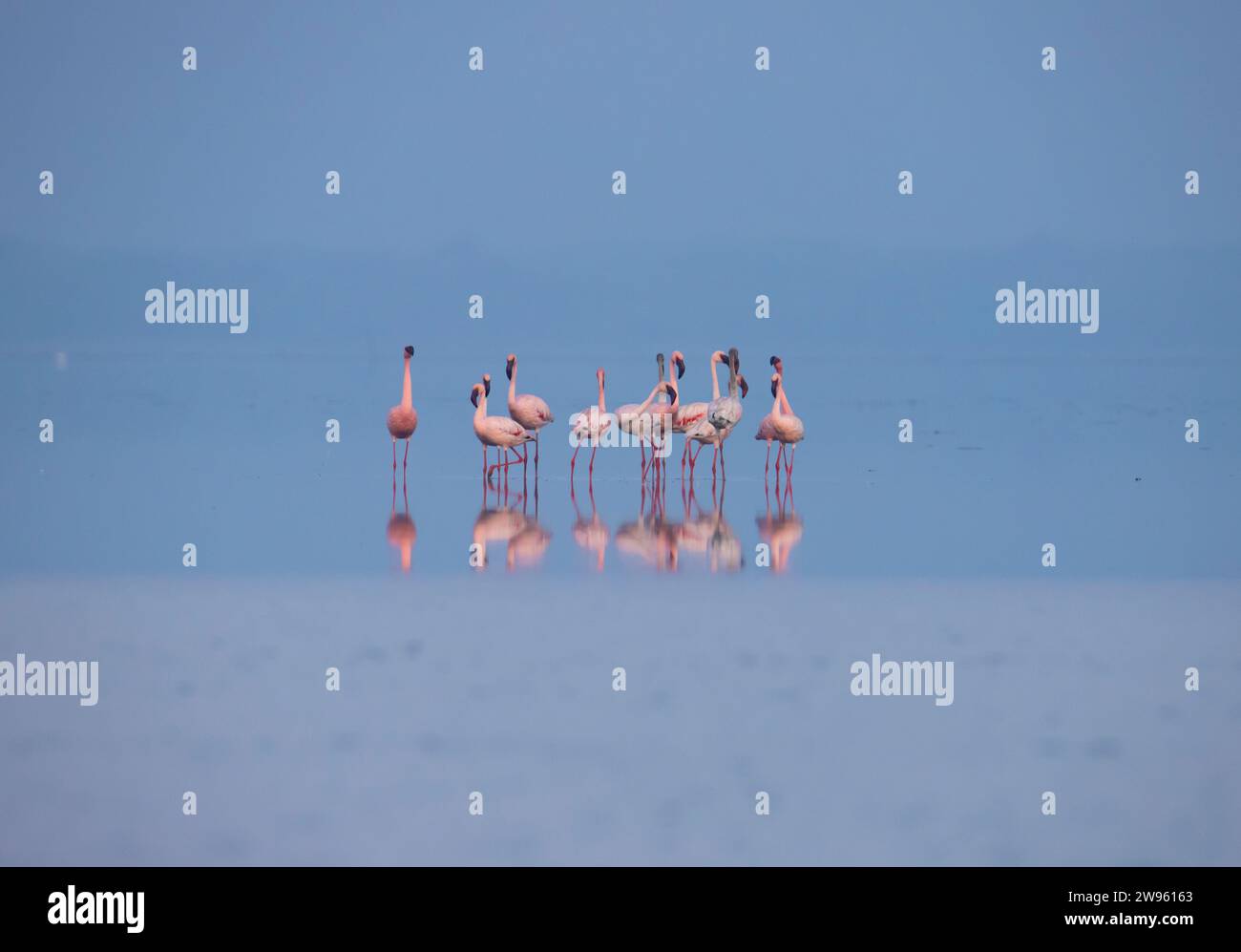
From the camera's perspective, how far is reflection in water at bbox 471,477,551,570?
12273 mm

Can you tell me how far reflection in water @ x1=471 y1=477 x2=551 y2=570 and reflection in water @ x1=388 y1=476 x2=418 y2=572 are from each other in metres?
0.44

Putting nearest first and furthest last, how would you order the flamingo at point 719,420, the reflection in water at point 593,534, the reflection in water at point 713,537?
the reflection in water at point 713,537, the reflection in water at point 593,534, the flamingo at point 719,420

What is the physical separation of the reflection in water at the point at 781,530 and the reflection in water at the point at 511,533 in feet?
5.32

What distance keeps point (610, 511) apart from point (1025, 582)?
188 inches

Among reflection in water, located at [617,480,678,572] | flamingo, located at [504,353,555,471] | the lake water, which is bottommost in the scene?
the lake water

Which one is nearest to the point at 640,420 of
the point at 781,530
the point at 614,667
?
the point at 781,530

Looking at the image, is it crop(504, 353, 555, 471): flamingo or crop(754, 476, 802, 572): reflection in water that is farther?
crop(504, 353, 555, 471): flamingo

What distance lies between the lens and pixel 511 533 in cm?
1381

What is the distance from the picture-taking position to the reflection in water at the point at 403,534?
487 inches

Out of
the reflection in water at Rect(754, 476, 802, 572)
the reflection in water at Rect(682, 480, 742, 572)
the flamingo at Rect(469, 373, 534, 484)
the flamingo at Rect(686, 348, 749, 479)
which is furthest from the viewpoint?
the flamingo at Rect(469, 373, 534, 484)

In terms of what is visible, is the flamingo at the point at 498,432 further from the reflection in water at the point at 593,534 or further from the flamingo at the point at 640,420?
the reflection in water at the point at 593,534

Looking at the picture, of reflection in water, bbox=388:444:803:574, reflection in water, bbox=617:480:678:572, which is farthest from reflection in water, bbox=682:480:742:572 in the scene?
reflection in water, bbox=617:480:678:572

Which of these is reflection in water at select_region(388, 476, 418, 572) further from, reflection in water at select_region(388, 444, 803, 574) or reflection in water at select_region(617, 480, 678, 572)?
reflection in water at select_region(617, 480, 678, 572)

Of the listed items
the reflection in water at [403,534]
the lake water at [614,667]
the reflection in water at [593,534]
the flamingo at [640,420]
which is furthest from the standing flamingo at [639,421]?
the reflection in water at [403,534]
